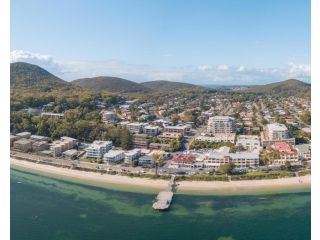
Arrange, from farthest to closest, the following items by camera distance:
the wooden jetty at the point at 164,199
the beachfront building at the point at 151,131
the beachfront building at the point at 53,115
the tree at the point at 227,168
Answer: the beachfront building at the point at 53,115 < the beachfront building at the point at 151,131 < the tree at the point at 227,168 < the wooden jetty at the point at 164,199

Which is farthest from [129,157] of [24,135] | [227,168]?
[24,135]

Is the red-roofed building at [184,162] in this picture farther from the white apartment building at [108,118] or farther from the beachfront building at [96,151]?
the white apartment building at [108,118]

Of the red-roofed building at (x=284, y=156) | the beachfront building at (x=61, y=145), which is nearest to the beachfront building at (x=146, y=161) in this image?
the beachfront building at (x=61, y=145)

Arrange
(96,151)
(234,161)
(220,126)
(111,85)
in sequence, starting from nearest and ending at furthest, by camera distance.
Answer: (234,161)
(96,151)
(220,126)
(111,85)

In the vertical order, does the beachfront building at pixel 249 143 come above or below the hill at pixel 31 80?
below

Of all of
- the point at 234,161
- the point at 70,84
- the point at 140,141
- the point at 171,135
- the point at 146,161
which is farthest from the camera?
the point at 70,84

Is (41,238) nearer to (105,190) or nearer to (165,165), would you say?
(105,190)

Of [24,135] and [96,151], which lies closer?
[96,151]

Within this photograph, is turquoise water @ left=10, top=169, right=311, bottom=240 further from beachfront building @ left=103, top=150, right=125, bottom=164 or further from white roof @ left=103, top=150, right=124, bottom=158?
white roof @ left=103, top=150, right=124, bottom=158

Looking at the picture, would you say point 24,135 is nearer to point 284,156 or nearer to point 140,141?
point 140,141
